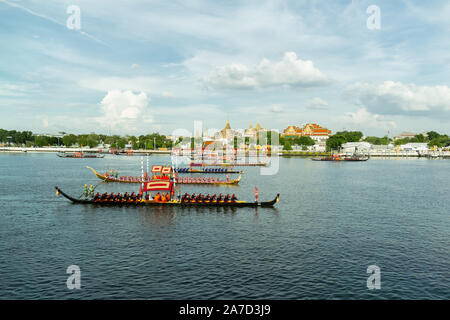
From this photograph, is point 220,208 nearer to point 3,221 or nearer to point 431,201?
point 3,221

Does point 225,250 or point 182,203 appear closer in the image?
point 225,250

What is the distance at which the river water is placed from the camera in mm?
24531

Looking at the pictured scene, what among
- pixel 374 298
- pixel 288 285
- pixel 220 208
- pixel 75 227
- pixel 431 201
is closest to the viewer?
pixel 374 298

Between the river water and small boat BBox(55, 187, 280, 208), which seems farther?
small boat BBox(55, 187, 280, 208)

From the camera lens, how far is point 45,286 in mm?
24516

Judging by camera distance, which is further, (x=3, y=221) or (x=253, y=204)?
(x=253, y=204)

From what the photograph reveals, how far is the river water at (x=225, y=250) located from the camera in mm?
24531

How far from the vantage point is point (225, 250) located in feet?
107

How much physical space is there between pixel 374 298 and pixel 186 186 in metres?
62.4

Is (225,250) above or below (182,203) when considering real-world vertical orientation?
below

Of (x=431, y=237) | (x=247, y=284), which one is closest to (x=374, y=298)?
(x=247, y=284)

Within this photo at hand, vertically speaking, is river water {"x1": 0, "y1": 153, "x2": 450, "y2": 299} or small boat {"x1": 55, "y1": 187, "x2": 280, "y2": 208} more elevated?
small boat {"x1": 55, "y1": 187, "x2": 280, "y2": 208}

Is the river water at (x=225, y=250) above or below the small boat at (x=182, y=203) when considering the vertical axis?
below

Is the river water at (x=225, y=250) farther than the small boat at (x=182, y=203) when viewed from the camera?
No
